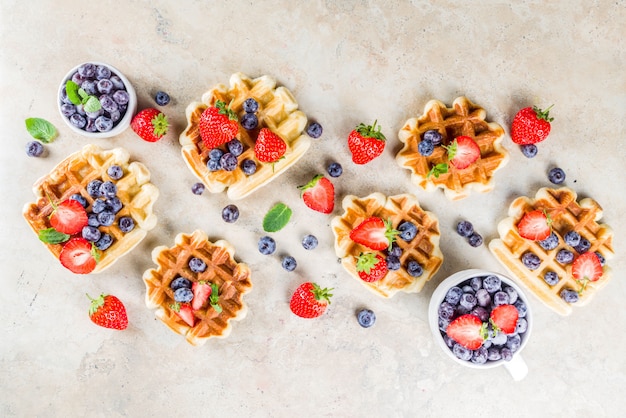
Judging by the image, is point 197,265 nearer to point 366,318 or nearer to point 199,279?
point 199,279

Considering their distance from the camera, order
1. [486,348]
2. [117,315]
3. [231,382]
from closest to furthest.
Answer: [486,348] < [117,315] < [231,382]

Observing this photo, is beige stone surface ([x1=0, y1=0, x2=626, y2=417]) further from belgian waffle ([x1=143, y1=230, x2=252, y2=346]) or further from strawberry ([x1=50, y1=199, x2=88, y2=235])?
strawberry ([x1=50, y1=199, x2=88, y2=235])

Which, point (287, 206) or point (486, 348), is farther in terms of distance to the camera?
point (287, 206)

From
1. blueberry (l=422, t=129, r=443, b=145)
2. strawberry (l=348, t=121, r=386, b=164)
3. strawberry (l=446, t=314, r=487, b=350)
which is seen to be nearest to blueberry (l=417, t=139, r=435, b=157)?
blueberry (l=422, t=129, r=443, b=145)

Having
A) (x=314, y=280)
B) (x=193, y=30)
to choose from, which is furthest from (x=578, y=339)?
(x=193, y=30)

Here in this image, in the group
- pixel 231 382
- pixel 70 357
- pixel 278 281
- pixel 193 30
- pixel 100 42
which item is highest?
pixel 193 30

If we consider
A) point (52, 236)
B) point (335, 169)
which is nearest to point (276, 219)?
point (335, 169)

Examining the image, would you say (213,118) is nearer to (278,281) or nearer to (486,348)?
(278,281)
